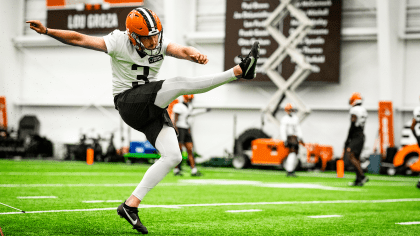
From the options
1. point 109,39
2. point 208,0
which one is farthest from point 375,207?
point 208,0

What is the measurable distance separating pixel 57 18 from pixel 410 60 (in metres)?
15.9

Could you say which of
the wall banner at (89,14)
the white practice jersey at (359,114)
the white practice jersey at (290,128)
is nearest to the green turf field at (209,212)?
the white practice jersey at (359,114)

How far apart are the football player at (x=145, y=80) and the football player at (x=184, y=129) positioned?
847cm

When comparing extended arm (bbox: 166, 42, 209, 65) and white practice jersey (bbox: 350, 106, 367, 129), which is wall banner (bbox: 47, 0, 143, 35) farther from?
extended arm (bbox: 166, 42, 209, 65)

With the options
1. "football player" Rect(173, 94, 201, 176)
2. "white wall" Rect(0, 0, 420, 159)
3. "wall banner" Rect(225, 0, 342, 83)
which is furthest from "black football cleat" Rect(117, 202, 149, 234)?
"wall banner" Rect(225, 0, 342, 83)

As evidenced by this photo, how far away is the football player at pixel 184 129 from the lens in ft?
43.1

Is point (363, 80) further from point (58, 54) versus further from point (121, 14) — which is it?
point (58, 54)

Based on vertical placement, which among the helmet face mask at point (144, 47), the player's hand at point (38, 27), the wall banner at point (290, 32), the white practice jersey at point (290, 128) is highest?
the wall banner at point (290, 32)

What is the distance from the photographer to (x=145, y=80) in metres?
4.64

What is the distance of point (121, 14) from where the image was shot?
24375 mm

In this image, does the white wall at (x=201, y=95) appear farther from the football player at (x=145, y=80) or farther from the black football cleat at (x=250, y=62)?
the black football cleat at (x=250, y=62)

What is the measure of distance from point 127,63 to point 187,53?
527 millimetres

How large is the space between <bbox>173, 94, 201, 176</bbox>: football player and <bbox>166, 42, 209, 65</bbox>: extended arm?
27.8ft

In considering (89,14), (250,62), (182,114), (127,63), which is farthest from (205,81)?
(89,14)
